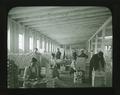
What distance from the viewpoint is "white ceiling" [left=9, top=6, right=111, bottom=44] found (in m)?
1.79

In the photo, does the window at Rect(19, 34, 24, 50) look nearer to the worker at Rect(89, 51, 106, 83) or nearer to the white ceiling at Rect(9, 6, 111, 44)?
the white ceiling at Rect(9, 6, 111, 44)

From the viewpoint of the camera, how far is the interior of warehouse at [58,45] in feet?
5.84

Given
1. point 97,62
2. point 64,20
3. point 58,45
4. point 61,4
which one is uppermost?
point 61,4

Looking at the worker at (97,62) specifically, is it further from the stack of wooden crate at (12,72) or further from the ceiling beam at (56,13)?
the stack of wooden crate at (12,72)

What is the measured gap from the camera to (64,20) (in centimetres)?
180

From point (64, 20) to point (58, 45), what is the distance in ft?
0.75

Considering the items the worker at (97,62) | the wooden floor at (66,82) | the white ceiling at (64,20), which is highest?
the white ceiling at (64,20)

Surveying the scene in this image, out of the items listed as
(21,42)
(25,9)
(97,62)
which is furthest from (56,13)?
(97,62)

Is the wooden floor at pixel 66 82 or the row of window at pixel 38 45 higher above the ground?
the row of window at pixel 38 45

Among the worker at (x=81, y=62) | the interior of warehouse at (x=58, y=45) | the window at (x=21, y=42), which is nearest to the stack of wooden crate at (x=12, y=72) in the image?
the interior of warehouse at (x=58, y=45)

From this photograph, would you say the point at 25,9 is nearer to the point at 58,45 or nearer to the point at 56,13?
the point at 56,13

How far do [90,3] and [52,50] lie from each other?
533mm

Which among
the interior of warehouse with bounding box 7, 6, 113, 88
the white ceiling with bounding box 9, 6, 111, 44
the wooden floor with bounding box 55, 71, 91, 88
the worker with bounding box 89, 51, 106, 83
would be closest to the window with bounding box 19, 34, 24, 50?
the interior of warehouse with bounding box 7, 6, 113, 88
